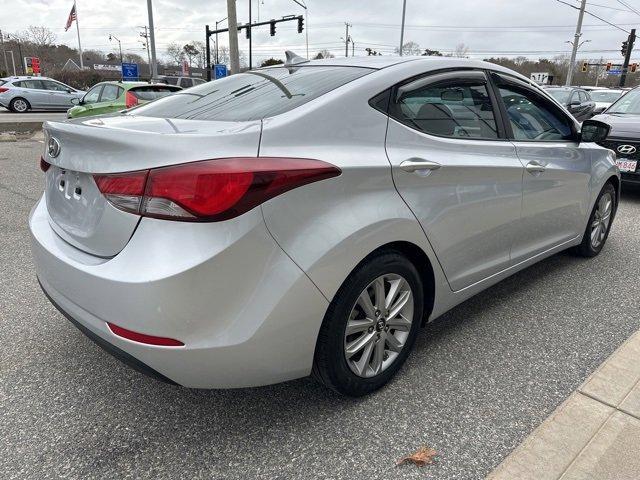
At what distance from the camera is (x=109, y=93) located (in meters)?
12.0

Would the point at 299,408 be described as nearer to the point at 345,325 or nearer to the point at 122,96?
the point at 345,325

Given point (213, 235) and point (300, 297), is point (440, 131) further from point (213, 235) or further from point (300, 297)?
point (213, 235)

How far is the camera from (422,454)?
2047 millimetres

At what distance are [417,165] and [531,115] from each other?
1.49m

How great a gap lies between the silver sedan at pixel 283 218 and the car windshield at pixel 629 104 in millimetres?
5922

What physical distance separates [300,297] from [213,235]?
0.41 meters

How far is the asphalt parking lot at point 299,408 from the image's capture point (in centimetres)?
200

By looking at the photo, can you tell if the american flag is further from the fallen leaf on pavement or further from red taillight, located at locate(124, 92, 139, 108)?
the fallen leaf on pavement

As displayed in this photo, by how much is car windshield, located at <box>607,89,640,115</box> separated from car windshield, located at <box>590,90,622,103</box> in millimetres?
9818

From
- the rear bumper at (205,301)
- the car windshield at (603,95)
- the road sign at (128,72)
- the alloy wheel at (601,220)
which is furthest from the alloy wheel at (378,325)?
the road sign at (128,72)

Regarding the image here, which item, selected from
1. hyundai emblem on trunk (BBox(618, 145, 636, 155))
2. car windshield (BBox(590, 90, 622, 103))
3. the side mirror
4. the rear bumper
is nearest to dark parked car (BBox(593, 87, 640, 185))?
hyundai emblem on trunk (BBox(618, 145, 636, 155))

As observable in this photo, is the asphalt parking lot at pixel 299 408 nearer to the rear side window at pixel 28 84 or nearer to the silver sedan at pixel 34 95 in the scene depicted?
the silver sedan at pixel 34 95

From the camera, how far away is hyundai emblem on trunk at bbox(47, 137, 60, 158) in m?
2.21

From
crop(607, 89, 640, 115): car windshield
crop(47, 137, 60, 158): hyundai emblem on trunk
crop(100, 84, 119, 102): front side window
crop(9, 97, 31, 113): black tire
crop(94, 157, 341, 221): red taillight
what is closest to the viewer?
crop(94, 157, 341, 221): red taillight
